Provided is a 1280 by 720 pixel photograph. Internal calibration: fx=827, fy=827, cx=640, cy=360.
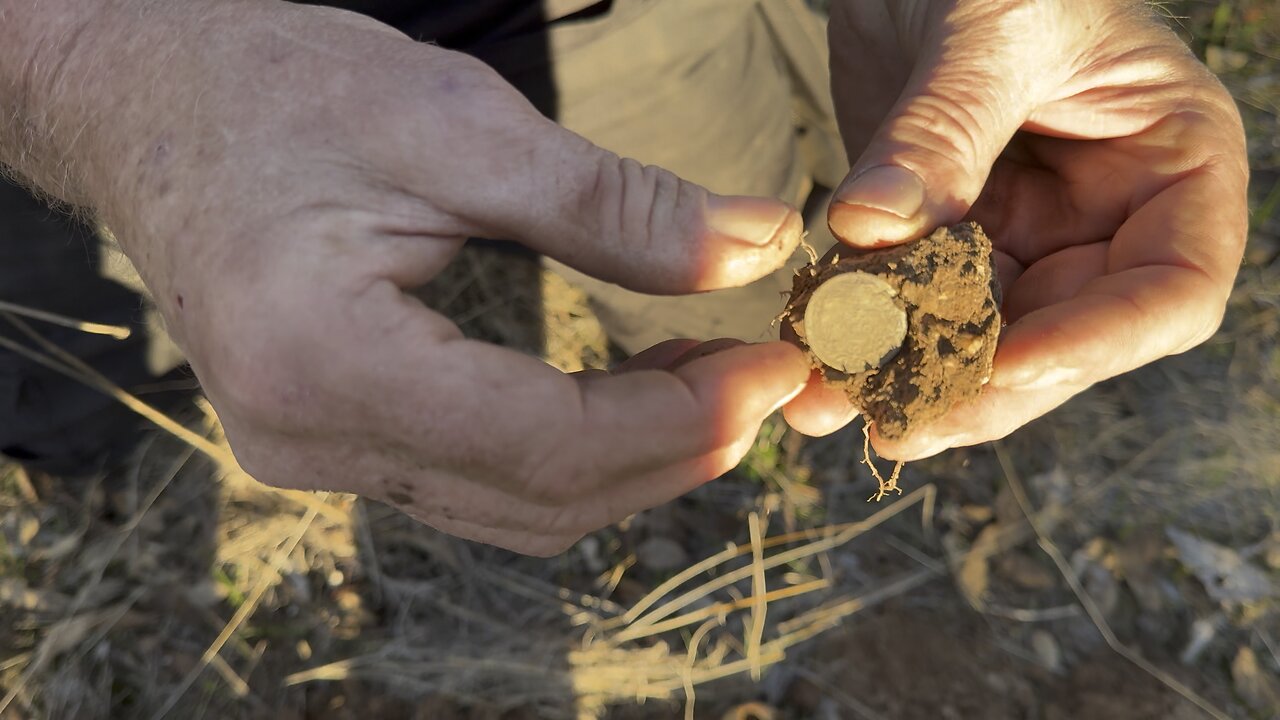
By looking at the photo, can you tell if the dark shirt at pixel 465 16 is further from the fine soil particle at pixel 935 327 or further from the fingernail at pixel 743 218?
the fine soil particle at pixel 935 327

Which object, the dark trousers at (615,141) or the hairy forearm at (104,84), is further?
the dark trousers at (615,141)

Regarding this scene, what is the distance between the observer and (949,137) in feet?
6.76

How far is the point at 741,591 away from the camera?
3252 millimetres

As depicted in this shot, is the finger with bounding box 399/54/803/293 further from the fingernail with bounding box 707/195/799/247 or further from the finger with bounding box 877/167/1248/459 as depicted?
the finger with bounding box 877/167/1248/459

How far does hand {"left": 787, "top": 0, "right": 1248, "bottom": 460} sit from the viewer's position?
6.61ft

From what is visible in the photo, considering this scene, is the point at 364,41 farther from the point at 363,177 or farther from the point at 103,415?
the point at 103,415

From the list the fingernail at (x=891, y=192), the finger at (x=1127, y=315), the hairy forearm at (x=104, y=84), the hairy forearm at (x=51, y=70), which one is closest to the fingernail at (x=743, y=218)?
the fingernail at (x=891, y=192)

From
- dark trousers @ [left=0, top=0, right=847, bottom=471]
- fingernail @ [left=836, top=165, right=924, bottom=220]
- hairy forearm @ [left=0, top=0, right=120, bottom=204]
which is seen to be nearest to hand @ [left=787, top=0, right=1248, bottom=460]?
fingernail @ [left=836, top=165, right=924, bottom=220]

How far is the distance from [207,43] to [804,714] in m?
2.78

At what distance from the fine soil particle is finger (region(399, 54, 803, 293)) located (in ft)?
1.01

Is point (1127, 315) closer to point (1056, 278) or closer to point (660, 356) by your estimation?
point (1056, 278)

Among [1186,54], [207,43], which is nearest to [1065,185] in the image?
[1186,54]

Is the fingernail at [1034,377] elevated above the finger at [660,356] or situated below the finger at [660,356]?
above

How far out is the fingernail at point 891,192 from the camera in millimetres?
1949
